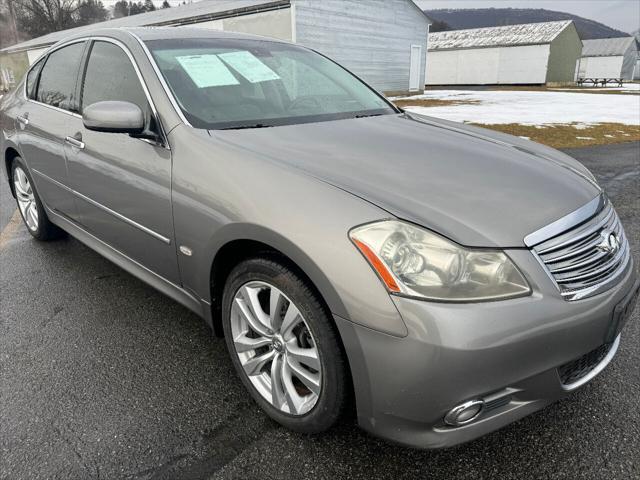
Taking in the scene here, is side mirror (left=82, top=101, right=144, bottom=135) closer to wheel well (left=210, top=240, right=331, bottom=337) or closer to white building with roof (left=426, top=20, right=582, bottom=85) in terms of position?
wheel well (left=210, top=240, right=331, bottom=337)

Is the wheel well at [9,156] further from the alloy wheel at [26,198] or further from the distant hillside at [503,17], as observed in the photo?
the distant hillside at [503,17]

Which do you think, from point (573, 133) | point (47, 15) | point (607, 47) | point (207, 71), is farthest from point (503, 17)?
point (207, 71)

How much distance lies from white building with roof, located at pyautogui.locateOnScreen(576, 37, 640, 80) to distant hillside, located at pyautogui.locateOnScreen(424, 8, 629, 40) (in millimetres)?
102017

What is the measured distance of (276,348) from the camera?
6.31 ft

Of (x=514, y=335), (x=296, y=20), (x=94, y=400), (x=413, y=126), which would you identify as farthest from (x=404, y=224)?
(x=296, y=20)

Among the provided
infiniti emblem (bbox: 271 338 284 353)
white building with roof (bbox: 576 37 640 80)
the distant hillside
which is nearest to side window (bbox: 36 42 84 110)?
infiniti emblem (bbox: 271 338 284 353)

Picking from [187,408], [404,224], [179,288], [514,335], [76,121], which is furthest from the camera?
[76,121]

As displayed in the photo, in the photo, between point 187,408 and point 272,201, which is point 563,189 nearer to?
point 272,201

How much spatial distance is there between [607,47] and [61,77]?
244 ft

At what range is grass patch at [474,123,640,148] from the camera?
8729 millimetres

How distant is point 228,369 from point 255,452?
0.60 meters

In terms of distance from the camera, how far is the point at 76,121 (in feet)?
9.60

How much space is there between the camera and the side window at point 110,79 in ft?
8.11

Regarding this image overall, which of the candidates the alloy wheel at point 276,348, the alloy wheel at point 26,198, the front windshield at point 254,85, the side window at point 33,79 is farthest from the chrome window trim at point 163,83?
the alloy wheel at point 26,198
